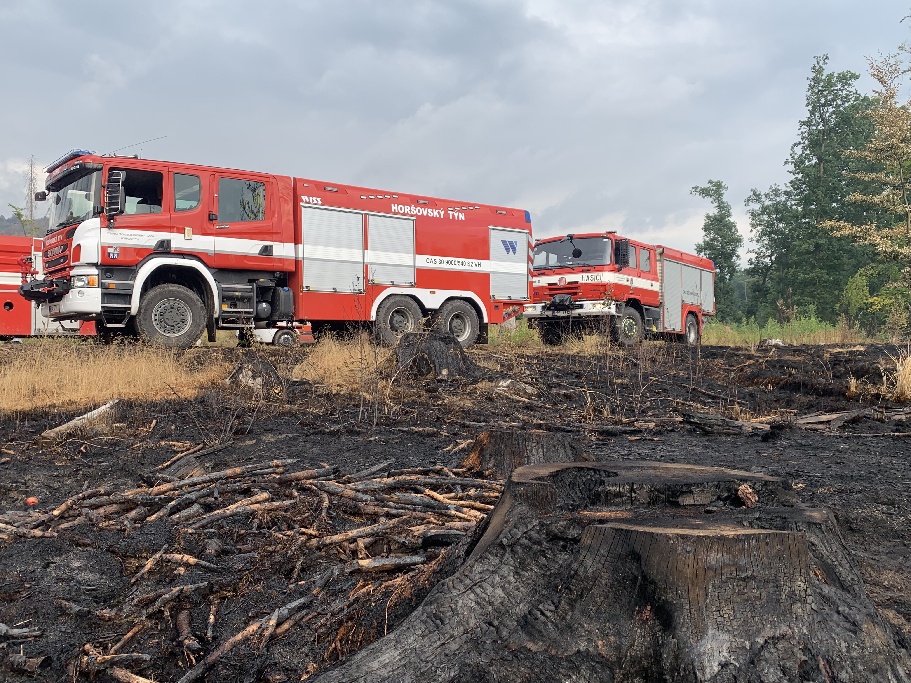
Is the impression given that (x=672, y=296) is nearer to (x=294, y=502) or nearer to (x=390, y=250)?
(x=390, y=250)

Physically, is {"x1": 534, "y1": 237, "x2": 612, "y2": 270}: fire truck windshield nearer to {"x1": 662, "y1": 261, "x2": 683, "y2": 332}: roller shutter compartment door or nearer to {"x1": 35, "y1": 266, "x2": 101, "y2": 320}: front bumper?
{"x1": 662, "y1": 261, "x2": 683, "y2": 332}: roller shutter compartment door

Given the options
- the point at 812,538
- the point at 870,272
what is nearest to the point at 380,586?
the point at 812,538

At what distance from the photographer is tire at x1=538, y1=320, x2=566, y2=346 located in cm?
1559

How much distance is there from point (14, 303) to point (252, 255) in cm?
657

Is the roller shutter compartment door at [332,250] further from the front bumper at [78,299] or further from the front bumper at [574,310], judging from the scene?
the front bumper at [574,310]

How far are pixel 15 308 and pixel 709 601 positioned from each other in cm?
1583

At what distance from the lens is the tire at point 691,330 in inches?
797

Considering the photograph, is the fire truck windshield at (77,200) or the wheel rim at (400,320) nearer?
the fire truck windshield at (77,200)

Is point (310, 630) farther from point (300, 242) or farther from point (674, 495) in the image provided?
point (300, 242)

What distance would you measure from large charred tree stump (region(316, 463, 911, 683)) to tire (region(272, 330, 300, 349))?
10.2m

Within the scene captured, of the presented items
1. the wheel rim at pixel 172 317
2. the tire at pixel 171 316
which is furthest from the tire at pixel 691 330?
the wheel rim at pixel 172 317

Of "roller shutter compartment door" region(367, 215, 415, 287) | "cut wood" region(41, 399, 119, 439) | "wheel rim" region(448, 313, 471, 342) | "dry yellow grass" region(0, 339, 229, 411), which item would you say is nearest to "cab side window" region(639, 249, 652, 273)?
"wheel rim" region(448, 313, 471, 342)

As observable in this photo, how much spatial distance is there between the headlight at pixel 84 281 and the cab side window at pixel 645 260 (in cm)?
1166

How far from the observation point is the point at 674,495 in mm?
2012
